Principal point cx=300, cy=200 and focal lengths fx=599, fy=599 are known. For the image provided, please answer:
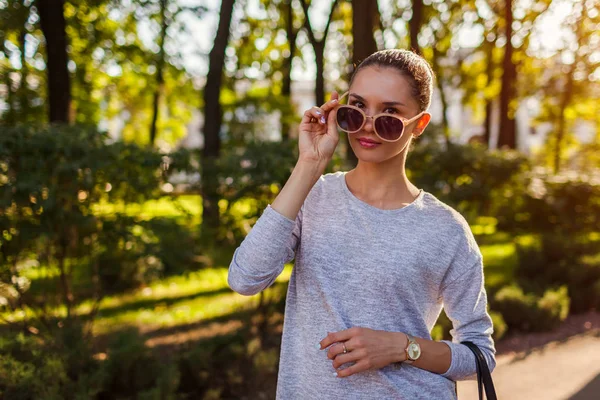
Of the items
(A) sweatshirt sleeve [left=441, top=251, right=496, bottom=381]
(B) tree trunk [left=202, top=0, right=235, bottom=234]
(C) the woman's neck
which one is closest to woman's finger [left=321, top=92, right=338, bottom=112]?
(C) the woman's neck

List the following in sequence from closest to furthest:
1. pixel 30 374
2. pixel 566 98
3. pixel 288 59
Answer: pixel 30 374 → pixel 288 59 → pixel 566 98

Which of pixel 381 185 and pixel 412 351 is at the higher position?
pixel 381 185

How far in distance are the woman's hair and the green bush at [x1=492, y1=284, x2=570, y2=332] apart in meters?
6.01

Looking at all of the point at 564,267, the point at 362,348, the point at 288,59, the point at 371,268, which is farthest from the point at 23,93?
the point at 362,348

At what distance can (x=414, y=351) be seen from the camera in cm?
183

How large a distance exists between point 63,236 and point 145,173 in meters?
0.84

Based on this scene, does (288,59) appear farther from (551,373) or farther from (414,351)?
(414,351)

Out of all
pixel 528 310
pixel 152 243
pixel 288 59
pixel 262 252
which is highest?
pixel 288 59

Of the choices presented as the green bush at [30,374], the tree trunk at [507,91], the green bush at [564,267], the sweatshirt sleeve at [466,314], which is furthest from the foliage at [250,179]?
the tree trunk at [507,91]

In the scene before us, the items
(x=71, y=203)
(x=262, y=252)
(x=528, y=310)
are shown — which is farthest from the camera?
(x=528, y=310)

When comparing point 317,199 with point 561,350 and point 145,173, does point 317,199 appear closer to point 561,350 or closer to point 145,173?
point 145,173

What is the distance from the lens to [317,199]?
79.5 inches

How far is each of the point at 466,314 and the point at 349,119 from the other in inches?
28.8

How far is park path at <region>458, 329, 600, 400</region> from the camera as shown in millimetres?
5398
